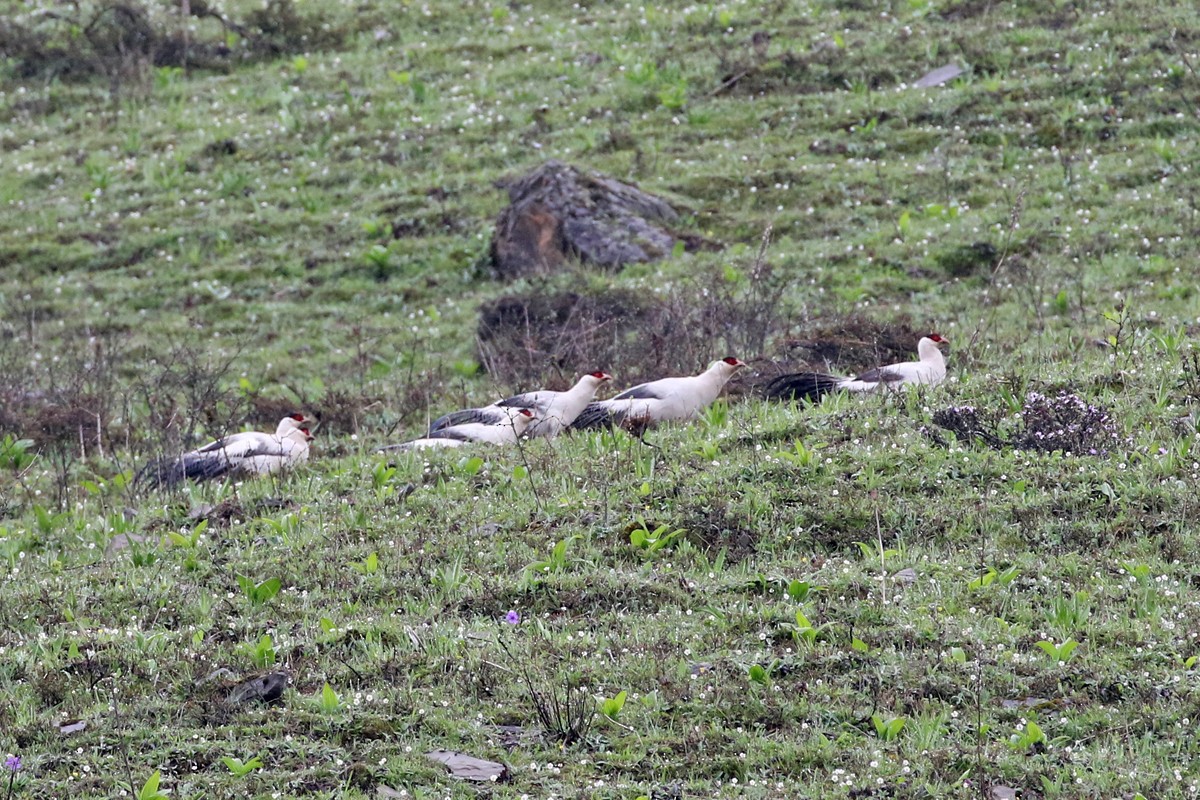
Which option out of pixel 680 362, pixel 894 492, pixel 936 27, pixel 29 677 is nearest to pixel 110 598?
pixel 29 677

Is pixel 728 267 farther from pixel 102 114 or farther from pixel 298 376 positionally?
pixel 102 114

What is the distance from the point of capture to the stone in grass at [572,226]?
53.2ft

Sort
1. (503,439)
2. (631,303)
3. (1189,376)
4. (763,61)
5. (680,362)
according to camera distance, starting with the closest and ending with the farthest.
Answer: (1189,376)
(503,439)
(680,362)
(631,303)
(763,61)

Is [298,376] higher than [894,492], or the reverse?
[894,492]

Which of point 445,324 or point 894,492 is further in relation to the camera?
point 445,324

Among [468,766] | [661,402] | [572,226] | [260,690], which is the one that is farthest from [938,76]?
[468,766]

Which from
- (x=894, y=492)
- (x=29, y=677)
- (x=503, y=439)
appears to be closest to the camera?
(x=29, y=677)

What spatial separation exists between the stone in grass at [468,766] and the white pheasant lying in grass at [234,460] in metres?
4.59

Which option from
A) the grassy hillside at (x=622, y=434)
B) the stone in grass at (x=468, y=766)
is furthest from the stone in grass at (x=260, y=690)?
the stone in grass at (x=468, y=766)

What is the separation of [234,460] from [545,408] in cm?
229

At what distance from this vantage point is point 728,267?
15367 millimetres

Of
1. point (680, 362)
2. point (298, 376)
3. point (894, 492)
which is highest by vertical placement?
point (894, 492)

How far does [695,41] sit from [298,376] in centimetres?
980

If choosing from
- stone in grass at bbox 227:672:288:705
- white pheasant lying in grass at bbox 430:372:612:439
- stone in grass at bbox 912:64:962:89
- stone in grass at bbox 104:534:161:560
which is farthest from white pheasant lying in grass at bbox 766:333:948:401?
stone in grass at bbox 912:64:962:89
